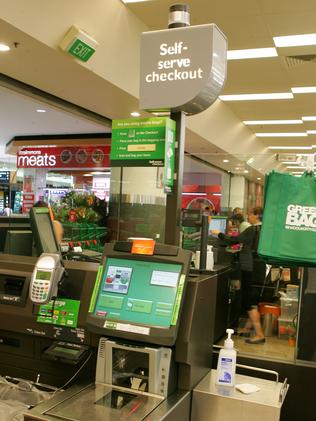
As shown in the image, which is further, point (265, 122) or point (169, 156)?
point (265, 122)

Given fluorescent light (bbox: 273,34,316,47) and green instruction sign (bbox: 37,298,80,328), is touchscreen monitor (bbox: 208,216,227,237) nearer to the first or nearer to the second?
fluorescent light (bbox: 273,34,316,47)

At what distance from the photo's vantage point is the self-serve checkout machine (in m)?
1.53

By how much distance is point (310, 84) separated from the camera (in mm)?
6891

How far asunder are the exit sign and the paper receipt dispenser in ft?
8.26

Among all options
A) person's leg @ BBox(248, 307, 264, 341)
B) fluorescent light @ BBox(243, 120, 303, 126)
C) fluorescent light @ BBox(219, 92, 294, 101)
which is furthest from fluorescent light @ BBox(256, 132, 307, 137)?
person's leg @ BBox(248, 307, 264, 341)

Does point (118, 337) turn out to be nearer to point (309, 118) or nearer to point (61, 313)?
point (61, 313)

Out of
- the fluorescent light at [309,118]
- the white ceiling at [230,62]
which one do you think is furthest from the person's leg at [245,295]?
the fluorescent light at [309,118]

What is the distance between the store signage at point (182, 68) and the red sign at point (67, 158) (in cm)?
517

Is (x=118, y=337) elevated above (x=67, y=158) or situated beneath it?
situated beneath

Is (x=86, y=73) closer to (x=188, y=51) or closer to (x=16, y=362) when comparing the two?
(x=188, y=51)

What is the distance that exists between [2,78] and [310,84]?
4.57 m

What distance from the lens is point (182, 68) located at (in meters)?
1.74

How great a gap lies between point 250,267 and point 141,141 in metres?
3.16

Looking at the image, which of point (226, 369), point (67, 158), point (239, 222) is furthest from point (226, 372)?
point (67, 158)
